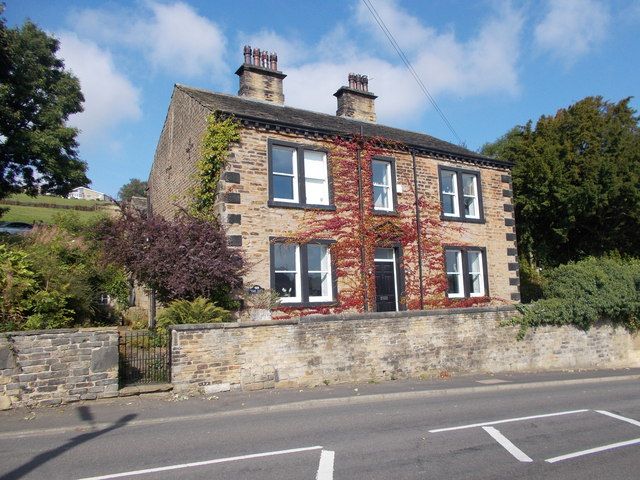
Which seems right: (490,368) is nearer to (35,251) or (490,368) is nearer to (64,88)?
(35,251)

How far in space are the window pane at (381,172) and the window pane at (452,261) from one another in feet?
12.2

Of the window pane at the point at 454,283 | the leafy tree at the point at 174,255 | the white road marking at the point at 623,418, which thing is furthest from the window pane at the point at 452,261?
the white road marking at the point at 623,418

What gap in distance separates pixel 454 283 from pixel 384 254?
3.40 meters

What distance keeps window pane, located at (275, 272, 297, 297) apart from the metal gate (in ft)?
15.4

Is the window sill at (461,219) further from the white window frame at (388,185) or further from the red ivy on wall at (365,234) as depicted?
the white window frame at (388,185)

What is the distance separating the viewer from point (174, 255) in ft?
42.4

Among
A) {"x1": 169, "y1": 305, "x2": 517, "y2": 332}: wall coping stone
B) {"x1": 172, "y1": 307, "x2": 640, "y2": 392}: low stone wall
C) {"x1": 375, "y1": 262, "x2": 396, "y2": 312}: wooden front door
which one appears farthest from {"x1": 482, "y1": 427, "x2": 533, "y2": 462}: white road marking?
{"x1": 375, "y1": 262, "x2": 396, "y2": 312}: wooden front door

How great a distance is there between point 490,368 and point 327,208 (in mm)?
7079

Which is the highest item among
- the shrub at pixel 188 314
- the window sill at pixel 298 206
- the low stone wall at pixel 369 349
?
the window sill at pixel 298 206

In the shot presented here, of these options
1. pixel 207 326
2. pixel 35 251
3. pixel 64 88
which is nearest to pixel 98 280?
pixel 35 251

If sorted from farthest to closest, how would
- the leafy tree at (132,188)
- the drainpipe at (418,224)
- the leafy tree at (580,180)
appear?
the leafy tree at (132,188), the leafy tree at (580,180), the drainpipe at (418,224)

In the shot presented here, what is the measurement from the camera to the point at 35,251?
12.6m

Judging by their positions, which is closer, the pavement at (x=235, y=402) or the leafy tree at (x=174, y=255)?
the pavement at (x=235, y=402)

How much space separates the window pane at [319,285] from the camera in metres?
16.4
